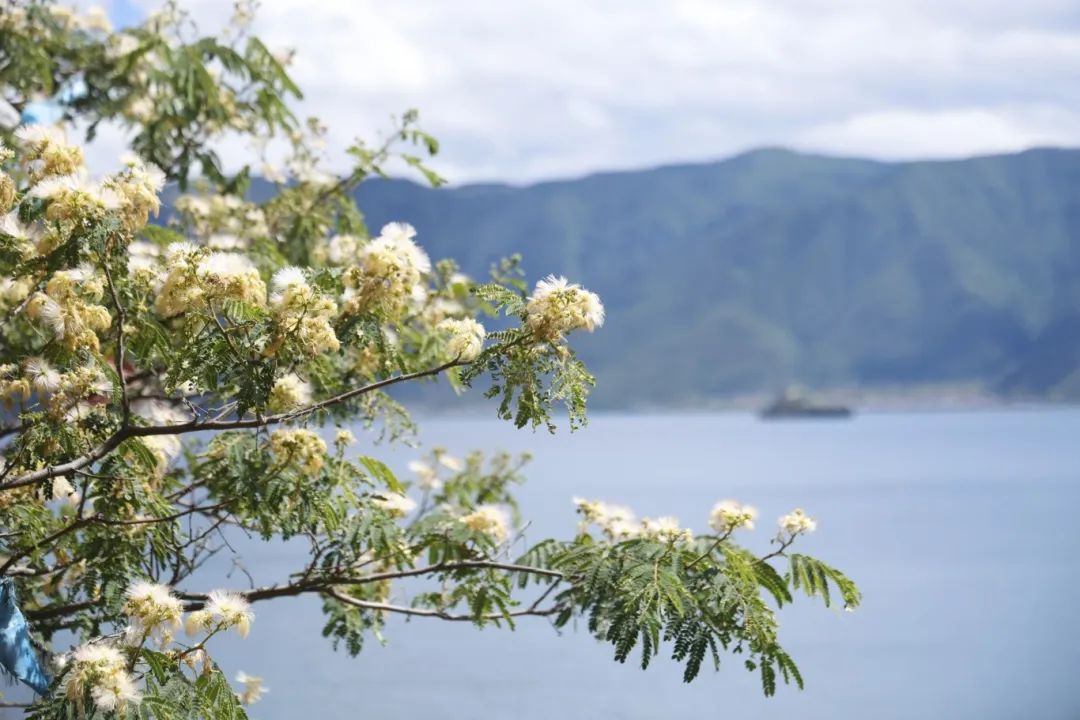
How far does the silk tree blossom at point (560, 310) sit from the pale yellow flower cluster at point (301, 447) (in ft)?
4.51

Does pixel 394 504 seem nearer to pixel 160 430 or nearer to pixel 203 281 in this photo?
pixel 160 430

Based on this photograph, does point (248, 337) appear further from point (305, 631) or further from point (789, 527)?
point (305, 631)

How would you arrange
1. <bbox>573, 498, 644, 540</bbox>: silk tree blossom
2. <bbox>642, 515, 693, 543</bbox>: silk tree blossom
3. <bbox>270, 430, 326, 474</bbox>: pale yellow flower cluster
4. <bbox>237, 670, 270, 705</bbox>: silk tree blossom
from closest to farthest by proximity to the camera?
<bbox>270, 430, 326, 474</bbox>: pale yellow flower cluster, <bbox>642, 515, 693, 543</bbox>: silk tree blossom, <bbox>573, 498, 644, 540</bbox>: silk tree blossom, <bbox>237, 670, 270, 705</bbox>: silk tree blossom

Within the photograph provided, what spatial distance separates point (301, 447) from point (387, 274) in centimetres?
111

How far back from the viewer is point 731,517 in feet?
22.0

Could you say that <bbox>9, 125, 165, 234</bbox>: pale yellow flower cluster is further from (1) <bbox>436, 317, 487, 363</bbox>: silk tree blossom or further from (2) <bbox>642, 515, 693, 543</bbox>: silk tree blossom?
(2) <bbox>642, 515, 693, 543</bbox>: silk tree blossom

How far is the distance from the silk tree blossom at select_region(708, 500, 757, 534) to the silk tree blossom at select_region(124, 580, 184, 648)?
2.56m

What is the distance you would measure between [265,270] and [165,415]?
99cm

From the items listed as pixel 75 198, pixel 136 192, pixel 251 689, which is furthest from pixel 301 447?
pixel 251 689

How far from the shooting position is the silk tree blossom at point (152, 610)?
521 cm

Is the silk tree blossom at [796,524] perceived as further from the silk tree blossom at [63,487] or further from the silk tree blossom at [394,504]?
the silk tree blossom at [63,487]

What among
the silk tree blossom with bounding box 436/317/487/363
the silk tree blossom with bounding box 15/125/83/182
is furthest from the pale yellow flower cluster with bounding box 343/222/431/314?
the silk tree blossom with bounding box 15/125/83/182

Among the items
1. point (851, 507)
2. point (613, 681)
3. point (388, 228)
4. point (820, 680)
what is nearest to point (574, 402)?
A: point (388, 228)

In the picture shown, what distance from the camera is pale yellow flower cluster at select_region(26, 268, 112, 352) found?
558cm
